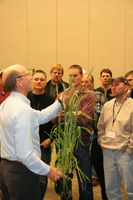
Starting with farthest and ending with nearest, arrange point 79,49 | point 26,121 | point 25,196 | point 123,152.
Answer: point 79,49
point 123,152
point 25,196
point 26,121

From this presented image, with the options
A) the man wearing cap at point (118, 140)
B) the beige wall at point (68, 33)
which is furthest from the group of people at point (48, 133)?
the beige wall at point (68, 33)

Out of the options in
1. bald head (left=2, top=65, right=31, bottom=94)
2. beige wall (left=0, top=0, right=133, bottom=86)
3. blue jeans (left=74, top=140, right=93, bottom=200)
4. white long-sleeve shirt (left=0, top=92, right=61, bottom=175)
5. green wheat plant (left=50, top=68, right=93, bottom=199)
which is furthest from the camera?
beige wall (left=0, top=0, right=133, bottom=86)

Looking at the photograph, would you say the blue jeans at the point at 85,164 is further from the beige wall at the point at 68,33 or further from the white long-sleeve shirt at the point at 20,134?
the beige wall at the point at 68,33

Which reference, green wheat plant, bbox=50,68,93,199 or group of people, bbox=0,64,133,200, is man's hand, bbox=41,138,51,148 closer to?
group of people, bbox=0,64,133,200

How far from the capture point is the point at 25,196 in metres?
1.94

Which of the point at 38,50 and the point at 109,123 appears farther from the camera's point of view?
the point at 38,50

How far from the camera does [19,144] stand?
180 cm

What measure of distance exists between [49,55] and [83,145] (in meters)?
4.85

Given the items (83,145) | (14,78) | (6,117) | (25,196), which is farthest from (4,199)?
(83,145)

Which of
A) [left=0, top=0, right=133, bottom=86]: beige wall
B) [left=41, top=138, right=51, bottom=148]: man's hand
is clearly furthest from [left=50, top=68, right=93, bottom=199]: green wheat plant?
[left=0, top=0, right=133, bottom=86]: beige wall

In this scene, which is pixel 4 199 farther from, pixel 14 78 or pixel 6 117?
pixel 14 78

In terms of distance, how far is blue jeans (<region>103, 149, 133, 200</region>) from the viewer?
2719 mm

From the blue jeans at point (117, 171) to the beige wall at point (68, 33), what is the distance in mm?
4195

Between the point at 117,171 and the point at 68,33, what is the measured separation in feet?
16.2
